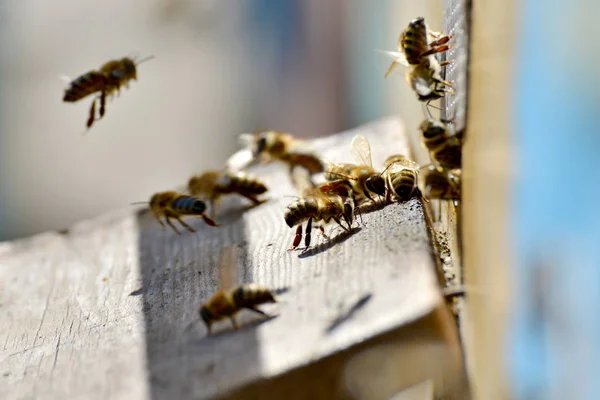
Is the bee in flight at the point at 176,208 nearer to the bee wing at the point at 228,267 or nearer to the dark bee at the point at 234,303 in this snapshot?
the bee wing at the point at 228,267

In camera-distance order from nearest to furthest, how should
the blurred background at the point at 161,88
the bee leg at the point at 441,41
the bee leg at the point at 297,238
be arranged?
the bee leg at the point at 297,238, the bee leg at the point at 441,41, the blurred background at the point at 161,88

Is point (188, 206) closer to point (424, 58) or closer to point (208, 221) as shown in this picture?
point (208, 221)

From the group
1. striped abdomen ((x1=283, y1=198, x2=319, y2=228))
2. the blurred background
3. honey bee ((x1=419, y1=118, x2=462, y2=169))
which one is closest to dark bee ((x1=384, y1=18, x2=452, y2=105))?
honey bee ((x1=419, y1=118, x2=462, y2=169))

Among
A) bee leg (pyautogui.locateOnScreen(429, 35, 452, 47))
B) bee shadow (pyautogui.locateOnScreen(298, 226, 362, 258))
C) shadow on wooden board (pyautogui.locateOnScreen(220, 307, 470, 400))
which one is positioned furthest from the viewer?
bee leg (pyautogui.locateOnScreen(429, 35, 452, 47))

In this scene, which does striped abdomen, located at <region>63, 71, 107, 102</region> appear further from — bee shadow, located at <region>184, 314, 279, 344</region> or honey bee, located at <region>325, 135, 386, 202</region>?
bee shadow, located at <region>184, 314, 279, 344</region>

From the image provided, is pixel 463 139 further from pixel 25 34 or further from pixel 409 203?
pixel 25 34

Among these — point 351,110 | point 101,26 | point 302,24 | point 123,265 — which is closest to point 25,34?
point 101,26

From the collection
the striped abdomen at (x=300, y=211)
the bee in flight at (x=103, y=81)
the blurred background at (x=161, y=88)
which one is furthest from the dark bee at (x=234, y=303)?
the blurred background at (x=161, y=88)
